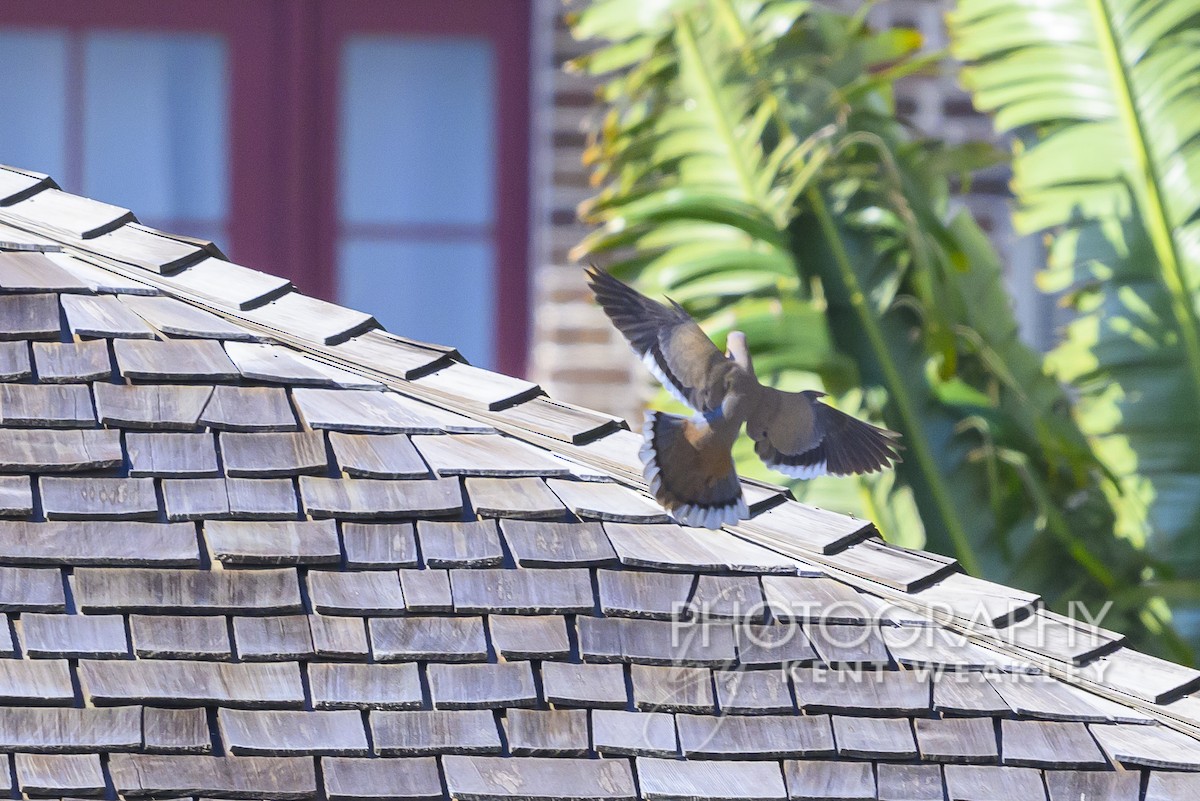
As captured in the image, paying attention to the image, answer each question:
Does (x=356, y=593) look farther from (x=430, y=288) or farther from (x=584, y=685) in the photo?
(x=430, y=288)

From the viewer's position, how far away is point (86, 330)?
2746 mm

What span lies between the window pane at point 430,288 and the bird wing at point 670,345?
11.8ft

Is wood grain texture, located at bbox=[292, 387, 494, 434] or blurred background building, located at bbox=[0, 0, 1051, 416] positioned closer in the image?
wood grain texture, located at bbox=[292, 387, 494, 434]

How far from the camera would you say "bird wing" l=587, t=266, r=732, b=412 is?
257cm

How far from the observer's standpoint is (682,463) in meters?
2.59

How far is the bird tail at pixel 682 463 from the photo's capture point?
2.59 metres

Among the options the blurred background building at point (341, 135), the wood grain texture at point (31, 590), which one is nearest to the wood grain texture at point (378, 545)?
the wood grain texture at point (31, 590)

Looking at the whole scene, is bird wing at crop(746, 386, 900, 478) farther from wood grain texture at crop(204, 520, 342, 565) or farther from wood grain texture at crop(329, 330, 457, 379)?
wood grain texture at crop(204, 520, 342, 565)

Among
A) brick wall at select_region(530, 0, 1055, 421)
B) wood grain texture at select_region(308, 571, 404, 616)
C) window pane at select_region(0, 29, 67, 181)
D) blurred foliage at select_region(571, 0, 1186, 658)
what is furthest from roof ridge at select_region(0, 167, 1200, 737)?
window pane at select_region(0, 29, 67, 181)

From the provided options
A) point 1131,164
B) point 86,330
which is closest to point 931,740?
point 86,330

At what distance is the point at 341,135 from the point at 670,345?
3.93 metres

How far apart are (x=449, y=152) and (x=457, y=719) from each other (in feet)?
13.4

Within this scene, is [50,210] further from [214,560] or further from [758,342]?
[758,342]

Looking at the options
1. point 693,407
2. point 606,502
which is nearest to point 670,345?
point 693,407
